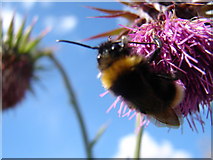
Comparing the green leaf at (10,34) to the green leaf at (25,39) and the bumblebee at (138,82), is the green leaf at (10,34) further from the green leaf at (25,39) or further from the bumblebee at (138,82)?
the bumblebee at (138,82)

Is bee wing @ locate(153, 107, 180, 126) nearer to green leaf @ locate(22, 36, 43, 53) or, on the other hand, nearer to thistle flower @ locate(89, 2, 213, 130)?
thistle flower @ locate(89, 2, 213, 130)

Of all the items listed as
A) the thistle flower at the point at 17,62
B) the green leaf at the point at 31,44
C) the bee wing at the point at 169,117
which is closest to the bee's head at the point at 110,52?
the bee wing at the point at 169,117

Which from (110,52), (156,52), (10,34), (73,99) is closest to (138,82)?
(110,52)

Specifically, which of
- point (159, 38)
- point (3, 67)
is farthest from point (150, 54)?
point (3, 67)

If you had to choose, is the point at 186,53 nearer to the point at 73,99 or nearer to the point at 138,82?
the point at 138,82

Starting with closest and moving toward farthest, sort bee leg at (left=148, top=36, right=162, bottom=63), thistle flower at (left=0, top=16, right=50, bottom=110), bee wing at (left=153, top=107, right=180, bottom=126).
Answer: bee wing at (left=153, top=107, right=180, bottom=126) → bee leg at (left=148, top=36, right=162, bottom=63) → thistle flower at (left=0, top=16, right=50, bottom=110)

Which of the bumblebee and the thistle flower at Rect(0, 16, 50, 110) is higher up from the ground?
the bumblebee

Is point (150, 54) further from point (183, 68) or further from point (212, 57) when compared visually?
point (212, 57)

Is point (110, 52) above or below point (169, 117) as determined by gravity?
above

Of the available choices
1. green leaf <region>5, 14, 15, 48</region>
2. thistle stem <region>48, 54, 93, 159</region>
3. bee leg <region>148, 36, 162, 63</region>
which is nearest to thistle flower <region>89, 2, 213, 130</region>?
bee leg <region>148, 36, 162, 63</region>
